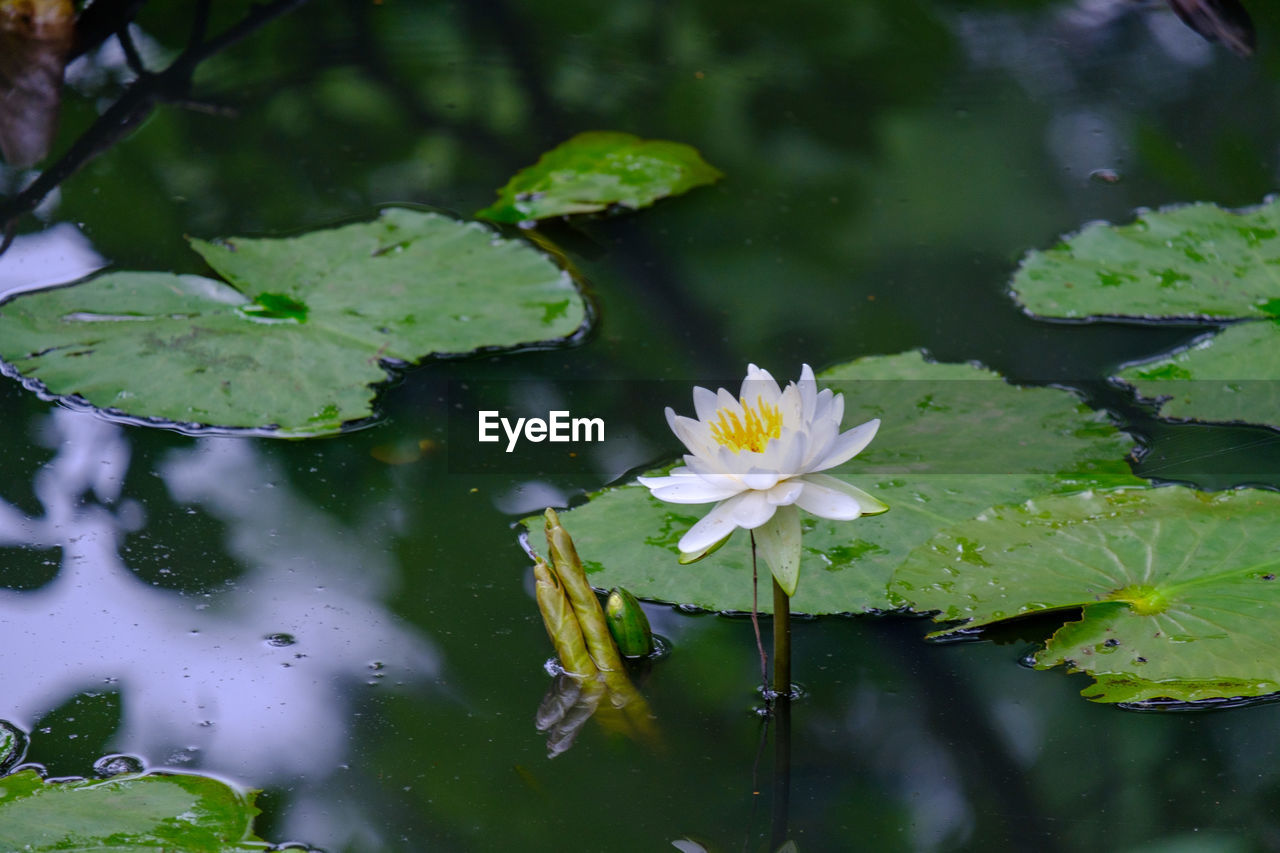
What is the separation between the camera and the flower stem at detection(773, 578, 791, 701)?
1206 mm

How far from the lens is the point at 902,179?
2400mm

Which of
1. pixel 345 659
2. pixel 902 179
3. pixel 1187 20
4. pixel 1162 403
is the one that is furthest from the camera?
pixel 1187 20

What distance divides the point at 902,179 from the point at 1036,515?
1131mm

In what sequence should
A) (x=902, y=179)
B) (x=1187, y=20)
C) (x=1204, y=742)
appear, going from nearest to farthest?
(x=1204, y=742) < (x=902, y=179) < (x=1187, y=20)

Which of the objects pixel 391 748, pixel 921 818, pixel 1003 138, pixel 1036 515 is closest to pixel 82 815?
pixel 391 748

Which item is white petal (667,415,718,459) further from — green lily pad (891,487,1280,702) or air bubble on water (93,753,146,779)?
air bubble on water (93,753,146,779)

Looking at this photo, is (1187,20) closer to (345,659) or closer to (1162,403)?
(1162,403)

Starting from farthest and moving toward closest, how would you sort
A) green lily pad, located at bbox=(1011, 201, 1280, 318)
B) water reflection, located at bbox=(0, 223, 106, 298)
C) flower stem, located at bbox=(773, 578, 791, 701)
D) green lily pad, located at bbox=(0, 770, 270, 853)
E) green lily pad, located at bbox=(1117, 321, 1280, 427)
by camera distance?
water reflection, located at bbox=(0, 223, 106, 298) < green lily pad, located at bbox=(1011, 201, 1280, 318) < green lily pad, located at bbox=(1117, 321, 1280, 427) < flower stem, located at bbox=(773, 578, 791, 701) < green lily pad, located at bbox=(0, 770, 270, 853)

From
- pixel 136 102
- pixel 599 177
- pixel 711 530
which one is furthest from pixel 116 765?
pixel 136 102

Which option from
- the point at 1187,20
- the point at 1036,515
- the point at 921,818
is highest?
the point at 1187,20

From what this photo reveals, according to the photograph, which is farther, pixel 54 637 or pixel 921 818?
pixel 54 637

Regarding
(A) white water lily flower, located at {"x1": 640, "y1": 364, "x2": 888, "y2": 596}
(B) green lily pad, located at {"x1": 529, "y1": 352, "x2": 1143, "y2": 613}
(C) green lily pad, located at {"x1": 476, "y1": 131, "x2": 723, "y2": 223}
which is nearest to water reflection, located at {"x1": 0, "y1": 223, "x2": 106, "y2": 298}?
(C) green lily pad, located at {"x1": 476, "y1": 131, "x2": 723, "y2": 223}

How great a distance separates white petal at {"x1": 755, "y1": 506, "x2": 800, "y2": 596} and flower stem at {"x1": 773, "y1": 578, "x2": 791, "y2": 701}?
0.03m
